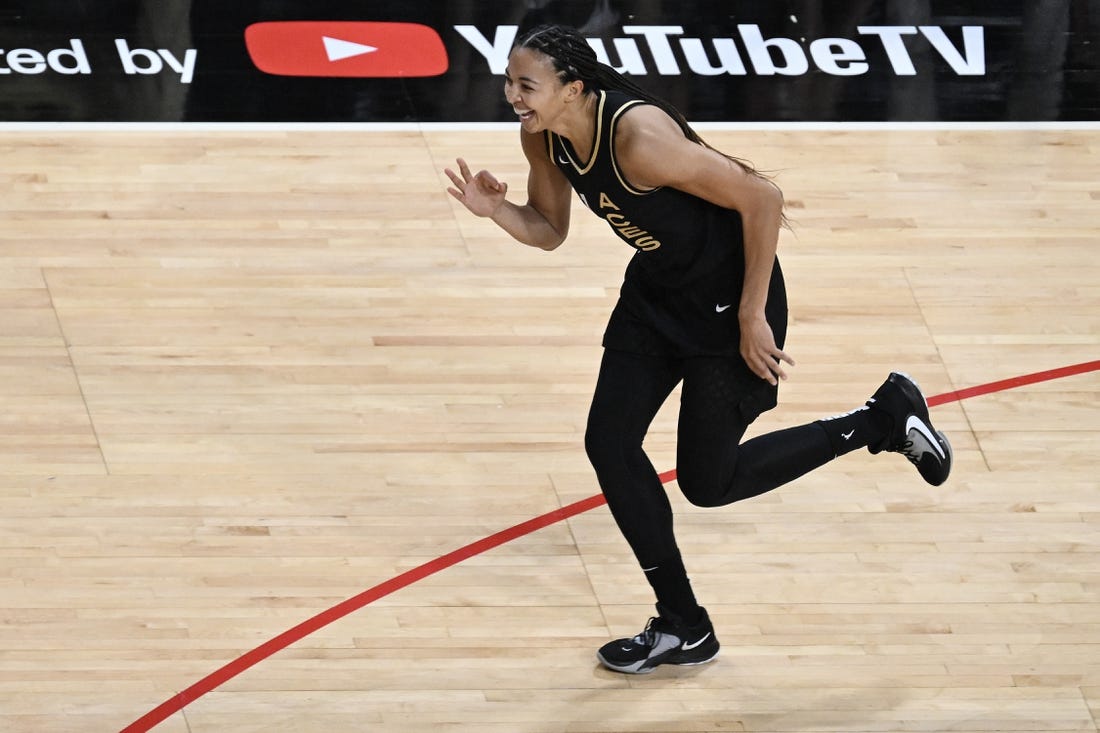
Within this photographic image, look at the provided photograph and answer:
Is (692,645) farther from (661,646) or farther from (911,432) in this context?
(911,432)

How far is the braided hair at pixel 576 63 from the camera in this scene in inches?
129

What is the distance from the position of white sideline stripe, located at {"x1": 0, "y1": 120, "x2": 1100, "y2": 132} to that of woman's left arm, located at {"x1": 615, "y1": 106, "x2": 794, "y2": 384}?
9.29ft

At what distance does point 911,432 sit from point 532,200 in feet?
3.80

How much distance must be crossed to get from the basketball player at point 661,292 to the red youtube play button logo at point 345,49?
298 centimetres

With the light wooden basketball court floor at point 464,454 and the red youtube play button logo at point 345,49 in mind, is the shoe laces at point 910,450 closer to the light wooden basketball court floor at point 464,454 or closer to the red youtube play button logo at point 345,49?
the light wooden basketball court floor at point 464,454

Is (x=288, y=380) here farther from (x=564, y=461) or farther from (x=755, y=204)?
(x=755, y=204)

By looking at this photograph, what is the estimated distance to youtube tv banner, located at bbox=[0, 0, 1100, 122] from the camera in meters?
6.36

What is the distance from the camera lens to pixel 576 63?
3.31 meters

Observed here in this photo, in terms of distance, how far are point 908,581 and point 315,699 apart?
1519 millimetres

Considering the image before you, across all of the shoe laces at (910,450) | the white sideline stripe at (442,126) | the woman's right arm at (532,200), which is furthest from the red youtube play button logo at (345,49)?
the shoe laces at (910,450)

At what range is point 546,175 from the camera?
3.72 meters

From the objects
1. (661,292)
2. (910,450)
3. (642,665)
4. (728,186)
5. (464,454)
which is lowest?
(464,454)

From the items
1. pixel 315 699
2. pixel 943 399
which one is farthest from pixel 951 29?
pixel 315 699

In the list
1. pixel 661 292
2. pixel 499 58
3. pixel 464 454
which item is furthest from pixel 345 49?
pixel 661 292
